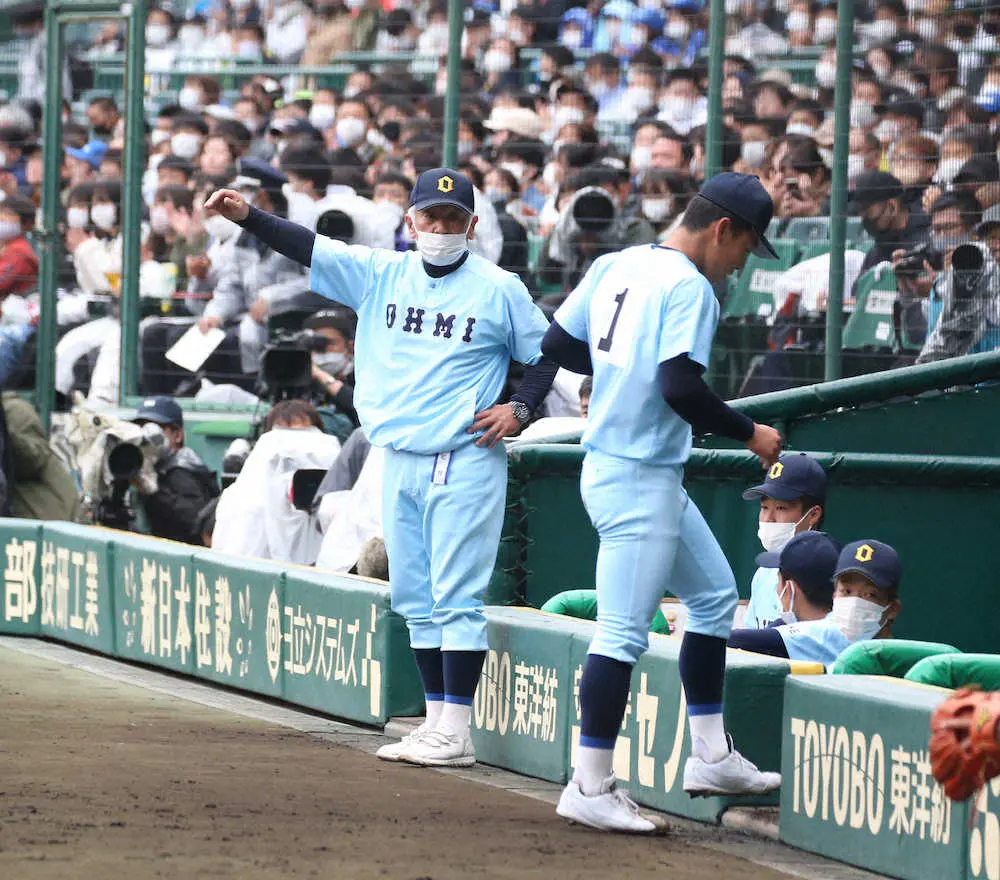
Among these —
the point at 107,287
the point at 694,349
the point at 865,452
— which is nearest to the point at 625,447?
the point at 694,349

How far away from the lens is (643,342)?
5.19 metres

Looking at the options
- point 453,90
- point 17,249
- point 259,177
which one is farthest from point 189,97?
point 453,90

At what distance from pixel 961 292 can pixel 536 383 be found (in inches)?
124

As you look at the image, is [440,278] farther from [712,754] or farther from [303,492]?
[303,492]

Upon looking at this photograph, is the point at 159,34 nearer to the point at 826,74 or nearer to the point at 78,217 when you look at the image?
the point at 78,217

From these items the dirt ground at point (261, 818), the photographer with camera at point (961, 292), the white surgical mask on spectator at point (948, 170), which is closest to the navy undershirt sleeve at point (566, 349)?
the dirt ground at point (261, 818)

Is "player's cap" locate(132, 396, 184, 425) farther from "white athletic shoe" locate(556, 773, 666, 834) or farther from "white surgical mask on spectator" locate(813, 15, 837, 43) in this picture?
"white athletic shoe" locate(556, 773, 666, 834)

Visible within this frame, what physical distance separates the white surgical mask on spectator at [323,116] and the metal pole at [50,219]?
292 centimetres

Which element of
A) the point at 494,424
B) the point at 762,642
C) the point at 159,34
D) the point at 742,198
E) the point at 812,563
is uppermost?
the point at 159,34

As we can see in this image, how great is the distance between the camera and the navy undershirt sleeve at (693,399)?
5035 millimetres

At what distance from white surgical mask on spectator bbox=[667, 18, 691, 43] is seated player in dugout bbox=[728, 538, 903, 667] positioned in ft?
22.1

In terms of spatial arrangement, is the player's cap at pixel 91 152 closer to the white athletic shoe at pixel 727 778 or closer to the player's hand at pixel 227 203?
the player's hand at pixel 227 203

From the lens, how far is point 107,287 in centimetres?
1250

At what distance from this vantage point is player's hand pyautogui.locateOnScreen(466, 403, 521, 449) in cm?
618
